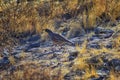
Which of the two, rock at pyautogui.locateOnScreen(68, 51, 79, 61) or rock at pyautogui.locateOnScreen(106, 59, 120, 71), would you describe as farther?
rock at pyautogui.locateOnScreen(68, 51, 79, 61)

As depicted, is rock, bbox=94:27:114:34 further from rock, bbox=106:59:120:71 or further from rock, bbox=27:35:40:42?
rock, bbox=106:59:120:71

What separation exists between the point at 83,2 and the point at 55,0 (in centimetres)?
175

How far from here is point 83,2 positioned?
12195mm

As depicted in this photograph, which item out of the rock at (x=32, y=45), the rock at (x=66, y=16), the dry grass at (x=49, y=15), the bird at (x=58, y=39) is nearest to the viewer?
the bird at (x=58, y=39)

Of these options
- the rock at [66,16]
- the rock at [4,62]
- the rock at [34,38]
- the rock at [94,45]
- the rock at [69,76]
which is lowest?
the rock at [4,62]

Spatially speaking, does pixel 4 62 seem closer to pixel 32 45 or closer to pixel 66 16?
pixel 32 45

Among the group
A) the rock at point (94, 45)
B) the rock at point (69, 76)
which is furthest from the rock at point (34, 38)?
the rock at point (69, 76)

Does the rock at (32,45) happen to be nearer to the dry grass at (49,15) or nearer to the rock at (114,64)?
the dry grass at (49,15)

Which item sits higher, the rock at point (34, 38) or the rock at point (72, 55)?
the rock at point (34, 38)

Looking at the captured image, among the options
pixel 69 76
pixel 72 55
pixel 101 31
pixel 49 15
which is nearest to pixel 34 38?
pixel 101 31

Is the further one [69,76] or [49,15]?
[49,15]

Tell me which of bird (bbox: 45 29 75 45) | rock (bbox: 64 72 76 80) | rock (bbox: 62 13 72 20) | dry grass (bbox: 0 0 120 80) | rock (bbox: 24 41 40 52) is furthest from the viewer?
rock (bbox: 62 13 72 20)

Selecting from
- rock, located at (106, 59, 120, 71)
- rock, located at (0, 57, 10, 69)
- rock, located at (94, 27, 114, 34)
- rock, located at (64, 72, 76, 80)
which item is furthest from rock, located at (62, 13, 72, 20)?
rock, located at (64, 72, 76, 80)

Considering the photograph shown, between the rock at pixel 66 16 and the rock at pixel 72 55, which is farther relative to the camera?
the rock at pixel 66 16
